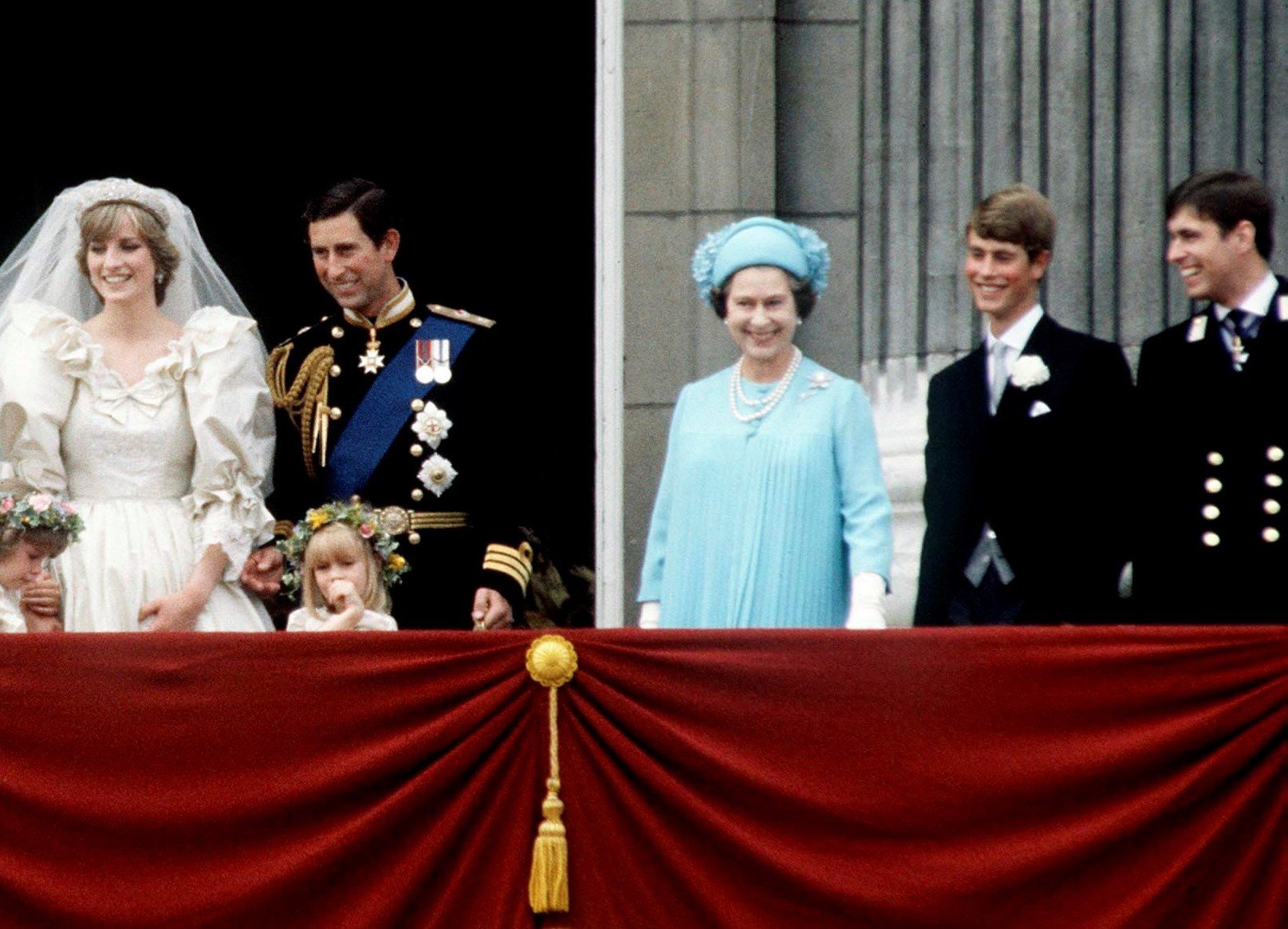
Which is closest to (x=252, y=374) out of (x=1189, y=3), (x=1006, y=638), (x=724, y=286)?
(x=724, y=286)

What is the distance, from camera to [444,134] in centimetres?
1019

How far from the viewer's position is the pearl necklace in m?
6.65

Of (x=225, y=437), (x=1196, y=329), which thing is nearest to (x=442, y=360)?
(x=225, y=437)

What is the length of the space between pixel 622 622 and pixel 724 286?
1620 millimetres

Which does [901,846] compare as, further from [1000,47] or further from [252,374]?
[1000,47]

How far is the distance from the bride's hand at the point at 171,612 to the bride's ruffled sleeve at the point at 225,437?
139 millimetres

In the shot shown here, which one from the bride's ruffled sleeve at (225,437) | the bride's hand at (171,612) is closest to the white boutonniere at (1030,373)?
the bride's ruffled sleeve at (225,437)

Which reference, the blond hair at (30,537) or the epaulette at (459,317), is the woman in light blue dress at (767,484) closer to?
the epaulette at (459,317)

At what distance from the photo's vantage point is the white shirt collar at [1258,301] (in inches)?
258

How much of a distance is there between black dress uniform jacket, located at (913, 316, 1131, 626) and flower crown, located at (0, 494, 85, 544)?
1.95 meters

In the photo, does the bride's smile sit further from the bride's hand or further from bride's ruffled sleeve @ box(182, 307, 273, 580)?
the bride's hand

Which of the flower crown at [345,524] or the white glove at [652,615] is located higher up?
the flower crown at [345,524]

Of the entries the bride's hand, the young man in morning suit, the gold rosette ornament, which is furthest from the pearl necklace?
the bride's hand

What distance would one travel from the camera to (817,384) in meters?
6.65
